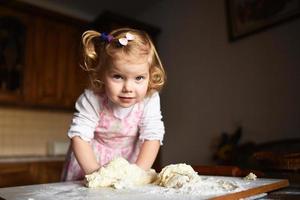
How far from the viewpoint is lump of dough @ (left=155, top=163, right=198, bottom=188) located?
1.82ft

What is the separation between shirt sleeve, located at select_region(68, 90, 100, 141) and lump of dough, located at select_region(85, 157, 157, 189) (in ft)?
0.67

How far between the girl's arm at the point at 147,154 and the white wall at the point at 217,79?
1.08m

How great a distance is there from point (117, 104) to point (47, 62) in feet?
5.42

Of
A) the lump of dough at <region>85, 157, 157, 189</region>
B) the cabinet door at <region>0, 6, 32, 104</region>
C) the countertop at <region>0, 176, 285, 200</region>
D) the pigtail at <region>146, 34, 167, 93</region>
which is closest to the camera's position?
the countertop at <region>0, 176, 285, 200</region>

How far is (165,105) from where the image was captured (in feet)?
8.33

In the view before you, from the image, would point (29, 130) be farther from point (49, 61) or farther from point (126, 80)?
point (126, 80)

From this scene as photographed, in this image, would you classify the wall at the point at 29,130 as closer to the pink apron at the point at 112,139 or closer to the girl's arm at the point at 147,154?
the pink apron at the point at 112,139

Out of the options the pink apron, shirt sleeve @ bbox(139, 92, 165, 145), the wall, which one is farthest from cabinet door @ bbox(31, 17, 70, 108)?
shirt sleeve @ bbox(139, 92, 165, 145)

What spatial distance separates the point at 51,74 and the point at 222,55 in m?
1.33

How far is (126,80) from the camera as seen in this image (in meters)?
0.76

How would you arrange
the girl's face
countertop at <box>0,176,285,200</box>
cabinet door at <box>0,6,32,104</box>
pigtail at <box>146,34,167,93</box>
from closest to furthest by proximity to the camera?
countertop at <box>0,176,285,200</box> < the girl's face < pigtail at <box>146,34,167,93</box> < cabinet door at <box>0,6,32,104</box>

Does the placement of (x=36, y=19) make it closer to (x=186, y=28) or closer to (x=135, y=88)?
(x=186, y=28)

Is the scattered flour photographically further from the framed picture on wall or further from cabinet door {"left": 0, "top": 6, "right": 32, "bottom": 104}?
cabinet door {"left": 0, "top": 6, "right": 32, "bottom": 104}

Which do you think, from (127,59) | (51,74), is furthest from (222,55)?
(127,59)
